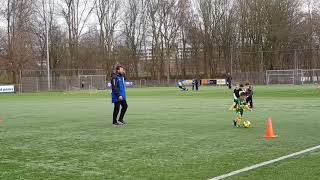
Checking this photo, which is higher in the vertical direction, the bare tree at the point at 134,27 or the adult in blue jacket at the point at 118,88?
the bare tree at the point at 134,27

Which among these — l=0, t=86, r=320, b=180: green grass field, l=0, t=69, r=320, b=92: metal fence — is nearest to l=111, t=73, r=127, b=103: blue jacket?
l=0, t=86, r=320, b=180: green grass field

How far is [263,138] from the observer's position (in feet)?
35.6

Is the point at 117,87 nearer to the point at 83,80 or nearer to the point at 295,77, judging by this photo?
the point at 295,77

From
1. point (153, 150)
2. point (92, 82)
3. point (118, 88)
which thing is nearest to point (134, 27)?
point (92, 82)

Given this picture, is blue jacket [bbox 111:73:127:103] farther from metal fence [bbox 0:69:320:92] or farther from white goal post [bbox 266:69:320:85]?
white goal post [bbox 266:69:320:85]

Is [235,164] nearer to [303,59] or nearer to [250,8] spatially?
[250,8]

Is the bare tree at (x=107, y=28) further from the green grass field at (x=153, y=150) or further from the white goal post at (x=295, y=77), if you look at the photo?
the green grass field at (x=153, y=150)

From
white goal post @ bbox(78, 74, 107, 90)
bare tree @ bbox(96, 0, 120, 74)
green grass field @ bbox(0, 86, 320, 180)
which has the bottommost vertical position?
green grass field @ bbox(0, 86, 320, 180)

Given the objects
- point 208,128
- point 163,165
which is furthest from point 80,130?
Answer: point 163,165

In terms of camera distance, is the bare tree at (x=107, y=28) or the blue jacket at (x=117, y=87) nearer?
the blue jacket at (x=117, y=87)

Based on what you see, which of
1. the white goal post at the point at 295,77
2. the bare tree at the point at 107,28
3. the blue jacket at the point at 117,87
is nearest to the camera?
the blue jacket at the point at 117,87

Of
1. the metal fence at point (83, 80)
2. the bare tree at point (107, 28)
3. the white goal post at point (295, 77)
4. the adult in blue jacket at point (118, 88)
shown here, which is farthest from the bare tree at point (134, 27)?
the adult in blue jacket at point (118, 88)

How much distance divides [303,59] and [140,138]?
78062 mm

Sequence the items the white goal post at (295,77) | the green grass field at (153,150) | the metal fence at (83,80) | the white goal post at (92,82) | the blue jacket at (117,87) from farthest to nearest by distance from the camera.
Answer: the white goal post at (92,82) < the metal fence at (83,80) < the white goal post at (295,77) < the blue jacket at (117,87) < the green grass field at (153,150)
